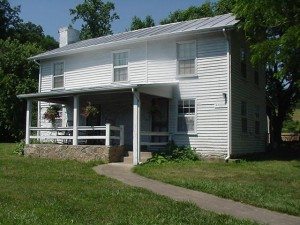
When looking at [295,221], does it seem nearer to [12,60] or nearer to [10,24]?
[12,60]

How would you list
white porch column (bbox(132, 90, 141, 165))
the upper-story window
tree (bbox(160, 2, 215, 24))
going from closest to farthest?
white porch column (bbox(132, 90, 141, 165)), the upper-story window, tree (bbox(160, 2, 215, 24))

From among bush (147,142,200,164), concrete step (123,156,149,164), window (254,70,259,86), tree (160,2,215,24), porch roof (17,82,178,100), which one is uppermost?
tree (160,2,215,24)

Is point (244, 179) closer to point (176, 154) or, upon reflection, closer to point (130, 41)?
point (176, 154)

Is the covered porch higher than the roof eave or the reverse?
the reverse

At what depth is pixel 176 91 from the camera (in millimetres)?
20391

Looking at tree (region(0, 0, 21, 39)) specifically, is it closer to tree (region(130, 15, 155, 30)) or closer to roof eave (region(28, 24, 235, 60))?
tree (region(130, 15, 155, 30))

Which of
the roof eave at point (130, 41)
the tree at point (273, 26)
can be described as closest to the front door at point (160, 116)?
the roof eave at point (130, 41)

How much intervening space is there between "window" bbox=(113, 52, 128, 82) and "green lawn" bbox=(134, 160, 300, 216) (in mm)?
6531

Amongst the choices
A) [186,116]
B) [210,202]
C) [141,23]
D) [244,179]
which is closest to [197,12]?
[141,23]

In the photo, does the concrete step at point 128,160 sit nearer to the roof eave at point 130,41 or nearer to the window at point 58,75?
the roof eave at point 130,41

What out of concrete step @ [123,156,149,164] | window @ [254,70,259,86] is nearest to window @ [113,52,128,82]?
concrete step @ [123,156,149,164]

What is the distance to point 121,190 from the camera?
11109 millimetres

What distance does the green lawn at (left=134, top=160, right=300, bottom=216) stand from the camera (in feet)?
34.3

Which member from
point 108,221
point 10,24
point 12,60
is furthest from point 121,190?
point 10,24
